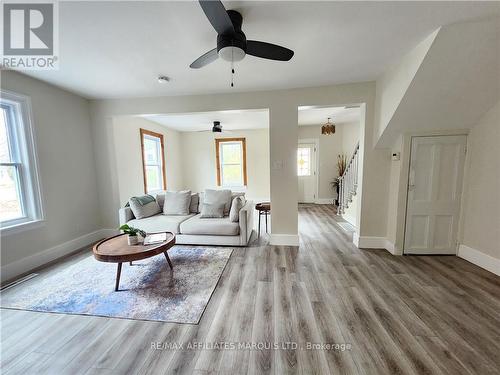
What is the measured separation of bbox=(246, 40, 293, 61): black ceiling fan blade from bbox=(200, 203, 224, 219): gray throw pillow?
2.38 metres

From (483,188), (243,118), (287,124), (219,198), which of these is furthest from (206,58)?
(483,188)

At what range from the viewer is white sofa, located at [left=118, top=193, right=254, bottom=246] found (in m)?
3.03

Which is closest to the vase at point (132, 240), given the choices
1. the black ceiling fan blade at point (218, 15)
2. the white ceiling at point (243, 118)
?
the black ceiling fan blade at point (218, 15)

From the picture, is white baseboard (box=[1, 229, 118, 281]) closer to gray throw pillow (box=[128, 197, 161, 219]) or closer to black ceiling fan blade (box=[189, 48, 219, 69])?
gray throw pillow (box=[128, 197, 161, 219])

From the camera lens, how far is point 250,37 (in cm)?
182

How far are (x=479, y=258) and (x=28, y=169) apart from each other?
6070 mm

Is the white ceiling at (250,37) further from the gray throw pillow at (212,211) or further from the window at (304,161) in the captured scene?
the window at (304,161)

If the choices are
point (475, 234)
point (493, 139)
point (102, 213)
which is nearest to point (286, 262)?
point (475, 234)

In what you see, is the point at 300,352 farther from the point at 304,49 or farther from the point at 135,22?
the point at 135,22

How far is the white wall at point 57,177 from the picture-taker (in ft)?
7.95

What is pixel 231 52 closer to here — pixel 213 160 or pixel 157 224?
pixel 157 224

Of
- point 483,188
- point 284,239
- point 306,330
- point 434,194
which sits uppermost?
point 483,188

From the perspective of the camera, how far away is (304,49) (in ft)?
6.50

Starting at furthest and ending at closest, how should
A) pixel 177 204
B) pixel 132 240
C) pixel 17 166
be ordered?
pixel 177 204 < pixel 17 166 < pixel 132 240
